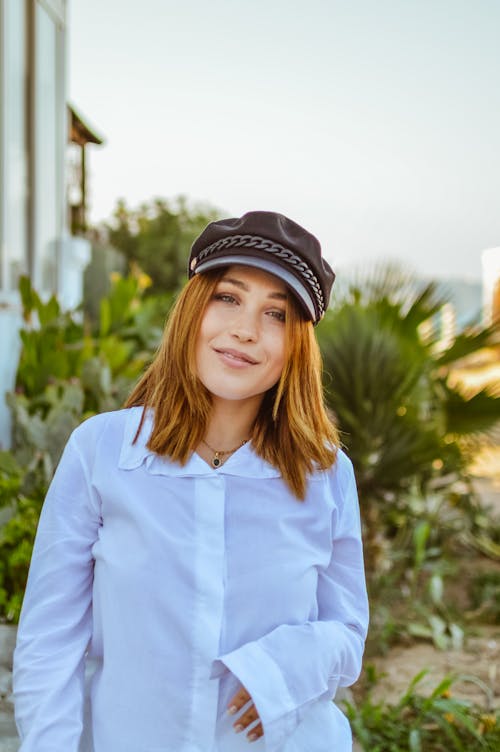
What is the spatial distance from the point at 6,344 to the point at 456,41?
13.4 feet

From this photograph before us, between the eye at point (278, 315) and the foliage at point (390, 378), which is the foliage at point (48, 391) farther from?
the eye at point (278, 315)

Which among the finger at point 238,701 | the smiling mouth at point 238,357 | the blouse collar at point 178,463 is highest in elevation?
the smiling mouth at point 238,357

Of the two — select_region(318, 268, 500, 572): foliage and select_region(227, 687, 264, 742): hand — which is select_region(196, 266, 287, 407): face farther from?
select_region(318, 268, 500, 572): foliage

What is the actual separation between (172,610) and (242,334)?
1.66 feet

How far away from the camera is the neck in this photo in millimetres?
1647

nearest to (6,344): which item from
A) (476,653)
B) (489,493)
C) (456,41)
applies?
(476,653)

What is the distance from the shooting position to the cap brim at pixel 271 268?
151 centimetres

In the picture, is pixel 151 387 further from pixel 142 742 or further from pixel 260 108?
pixel 260 108

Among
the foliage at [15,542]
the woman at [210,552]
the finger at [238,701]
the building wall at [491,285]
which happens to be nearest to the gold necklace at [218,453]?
the woman at [210,552]

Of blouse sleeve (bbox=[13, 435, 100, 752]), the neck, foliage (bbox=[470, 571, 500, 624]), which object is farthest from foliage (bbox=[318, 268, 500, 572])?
blouse sleeve (bbox=[13, 435, 100, 752])

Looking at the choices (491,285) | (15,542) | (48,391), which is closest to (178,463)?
(15,542)

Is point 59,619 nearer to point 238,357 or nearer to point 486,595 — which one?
point 238,357

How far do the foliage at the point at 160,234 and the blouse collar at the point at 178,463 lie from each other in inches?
518

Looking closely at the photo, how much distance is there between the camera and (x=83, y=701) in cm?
149
